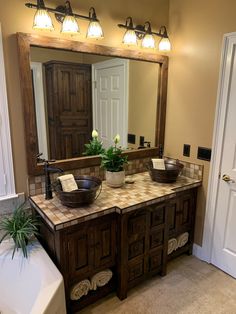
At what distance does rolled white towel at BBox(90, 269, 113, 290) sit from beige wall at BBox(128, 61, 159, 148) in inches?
48.1

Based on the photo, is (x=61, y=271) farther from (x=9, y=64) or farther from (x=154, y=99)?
(x=154, y=99)

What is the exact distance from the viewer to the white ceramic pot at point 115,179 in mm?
2113

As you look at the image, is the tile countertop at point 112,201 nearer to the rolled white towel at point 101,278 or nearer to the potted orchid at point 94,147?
the potted orchid at point 94,147

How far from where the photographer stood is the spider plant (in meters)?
1.69

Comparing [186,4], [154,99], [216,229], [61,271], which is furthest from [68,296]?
[186,4]

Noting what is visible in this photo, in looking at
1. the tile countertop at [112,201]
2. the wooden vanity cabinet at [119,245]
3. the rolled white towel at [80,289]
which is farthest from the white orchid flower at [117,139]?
the rolled white towel at [80,289]

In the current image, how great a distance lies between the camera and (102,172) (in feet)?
7.64

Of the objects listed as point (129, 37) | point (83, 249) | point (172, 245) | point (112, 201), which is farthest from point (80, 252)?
point (129, 37)

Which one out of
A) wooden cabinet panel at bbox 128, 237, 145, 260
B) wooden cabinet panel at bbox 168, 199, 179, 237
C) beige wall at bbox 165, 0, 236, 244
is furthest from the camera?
wooden cabinet panel at bbox 168, 199, 179, 237

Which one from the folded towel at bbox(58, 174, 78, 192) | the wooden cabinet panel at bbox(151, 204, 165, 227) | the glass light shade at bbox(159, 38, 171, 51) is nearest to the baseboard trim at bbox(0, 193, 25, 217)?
the folded towel at bbox(58, 174, 78, 192)

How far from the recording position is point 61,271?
1.66 metres

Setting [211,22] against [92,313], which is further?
[211,22]

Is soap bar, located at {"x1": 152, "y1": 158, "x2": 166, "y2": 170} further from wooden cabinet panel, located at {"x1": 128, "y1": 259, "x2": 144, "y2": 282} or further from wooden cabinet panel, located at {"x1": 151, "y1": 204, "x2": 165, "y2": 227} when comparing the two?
wooden cabinet panel, located at {"x1": 128, "y1": 259, "x2": 144, "y2": 282}

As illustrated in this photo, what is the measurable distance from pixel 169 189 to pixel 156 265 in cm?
70
